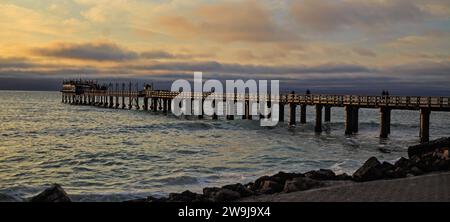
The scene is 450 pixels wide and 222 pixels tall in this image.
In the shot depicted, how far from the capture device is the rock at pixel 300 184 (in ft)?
44.7

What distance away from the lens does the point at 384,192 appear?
1209cm

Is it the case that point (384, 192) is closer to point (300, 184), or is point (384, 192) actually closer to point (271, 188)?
point (300, 184)

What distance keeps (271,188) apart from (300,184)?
3.00ft

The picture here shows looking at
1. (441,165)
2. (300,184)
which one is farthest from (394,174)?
(300,184)

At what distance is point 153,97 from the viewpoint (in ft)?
261

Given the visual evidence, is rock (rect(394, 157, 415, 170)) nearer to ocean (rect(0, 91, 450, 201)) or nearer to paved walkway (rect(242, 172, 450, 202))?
paved walkway (rect(242, 172, 450, 202))

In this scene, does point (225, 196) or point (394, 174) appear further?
point (394, 174)

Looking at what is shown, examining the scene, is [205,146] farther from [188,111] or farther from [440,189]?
[188,111]

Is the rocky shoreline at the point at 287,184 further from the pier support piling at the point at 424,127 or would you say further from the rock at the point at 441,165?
the pier support piling at the point at 424,127

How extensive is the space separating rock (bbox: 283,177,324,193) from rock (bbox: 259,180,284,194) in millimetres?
299

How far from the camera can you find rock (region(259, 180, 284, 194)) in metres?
14.1
